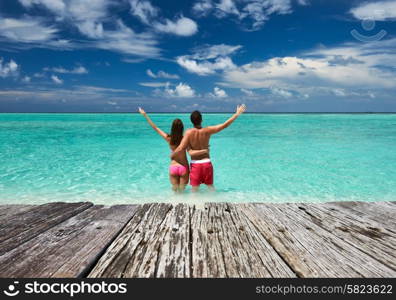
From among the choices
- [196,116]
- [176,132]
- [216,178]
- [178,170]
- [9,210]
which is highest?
[196,116]

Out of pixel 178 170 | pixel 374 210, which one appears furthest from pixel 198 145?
pixel 374 210

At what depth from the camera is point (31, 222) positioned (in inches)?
79.7

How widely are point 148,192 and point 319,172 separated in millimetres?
6049

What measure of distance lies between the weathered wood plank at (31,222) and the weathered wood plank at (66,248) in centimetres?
6

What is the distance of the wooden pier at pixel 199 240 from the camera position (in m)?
1.42

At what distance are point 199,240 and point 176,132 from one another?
140 inches

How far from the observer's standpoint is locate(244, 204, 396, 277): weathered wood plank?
1.41m

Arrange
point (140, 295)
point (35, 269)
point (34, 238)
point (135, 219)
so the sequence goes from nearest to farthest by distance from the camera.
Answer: point (140, 295) < point (35, 269) < point (34, 238) < point (135, 219)

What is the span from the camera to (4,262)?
1478mm

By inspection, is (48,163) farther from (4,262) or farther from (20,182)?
(4,262)

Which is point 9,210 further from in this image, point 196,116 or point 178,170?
point 178,170

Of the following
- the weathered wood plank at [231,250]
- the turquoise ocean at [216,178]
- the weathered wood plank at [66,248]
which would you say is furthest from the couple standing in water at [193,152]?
the weathered wood plank at [66,248]

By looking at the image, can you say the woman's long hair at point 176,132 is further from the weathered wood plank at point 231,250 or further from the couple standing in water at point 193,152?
the weathered wood plank at point 231,250

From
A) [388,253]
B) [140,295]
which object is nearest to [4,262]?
[140,295]
